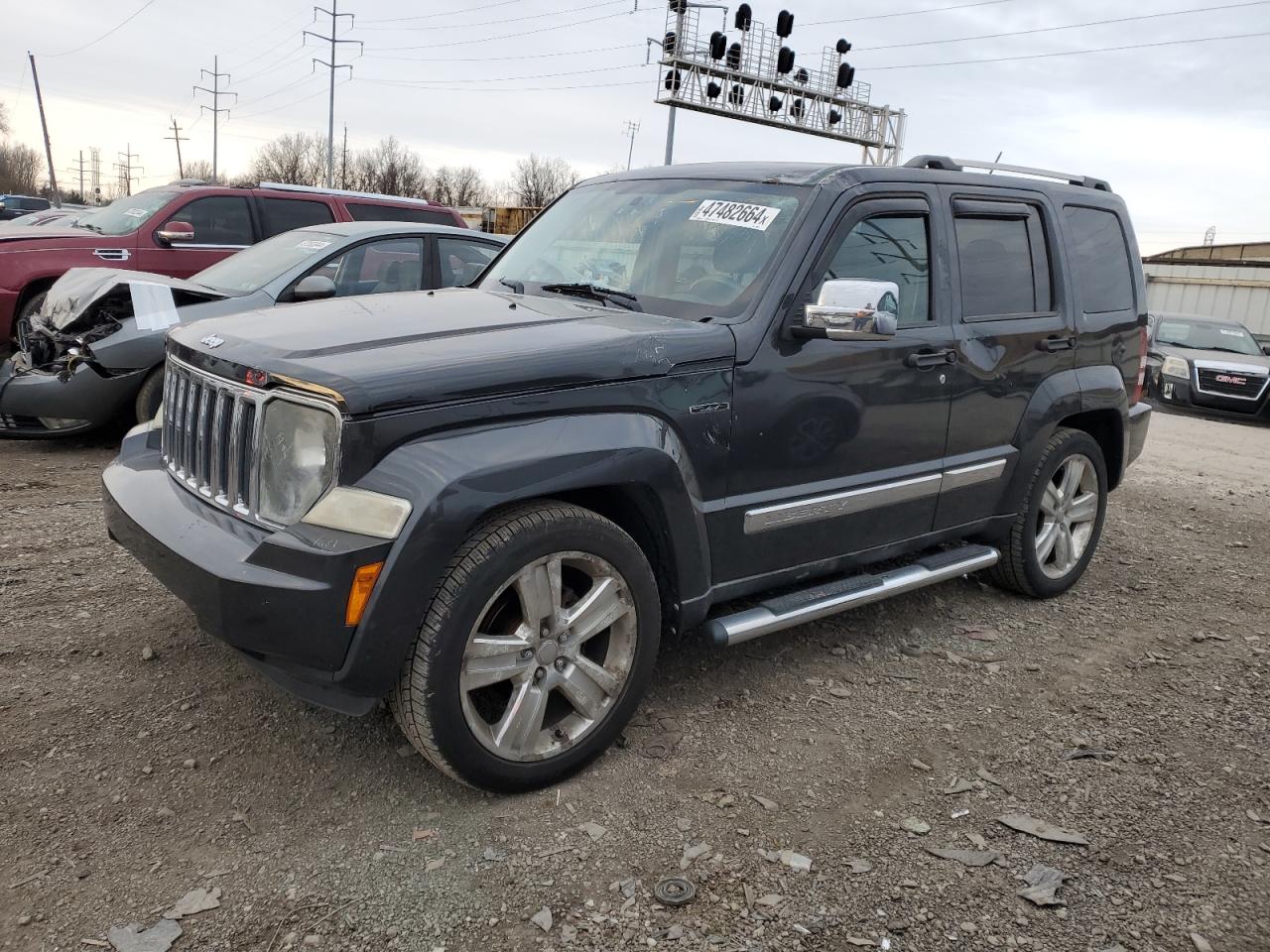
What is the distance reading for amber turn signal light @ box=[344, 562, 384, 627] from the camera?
248 cm

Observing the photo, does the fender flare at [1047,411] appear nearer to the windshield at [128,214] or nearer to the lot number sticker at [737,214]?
the lot number sticker at [737,214]

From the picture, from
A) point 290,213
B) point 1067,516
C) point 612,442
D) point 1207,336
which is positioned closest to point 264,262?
point 290,213

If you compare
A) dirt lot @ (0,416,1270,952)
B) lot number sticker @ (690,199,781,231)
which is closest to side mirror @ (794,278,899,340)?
lot number sticker @ (690,199,781,231)

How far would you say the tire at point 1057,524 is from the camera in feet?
15.3

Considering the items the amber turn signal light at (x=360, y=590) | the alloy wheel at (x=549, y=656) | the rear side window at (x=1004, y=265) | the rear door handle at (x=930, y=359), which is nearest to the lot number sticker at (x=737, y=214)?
the rear door handle at (x=930, y=359)

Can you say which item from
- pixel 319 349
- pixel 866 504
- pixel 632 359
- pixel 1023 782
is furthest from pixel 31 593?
pixel 1023 782

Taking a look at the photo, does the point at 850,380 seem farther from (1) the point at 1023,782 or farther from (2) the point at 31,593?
(2) the point at 31,593

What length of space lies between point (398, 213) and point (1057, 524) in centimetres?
695

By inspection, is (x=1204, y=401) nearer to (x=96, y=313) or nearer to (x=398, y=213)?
(x=398, y=213)

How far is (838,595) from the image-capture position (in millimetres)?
3684

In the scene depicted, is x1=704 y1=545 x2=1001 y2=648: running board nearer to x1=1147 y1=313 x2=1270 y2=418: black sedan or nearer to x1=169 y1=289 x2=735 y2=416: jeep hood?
x1=169 y1=289 x2=735 y2=416: jeep hood

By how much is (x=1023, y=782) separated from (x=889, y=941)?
1.03 m

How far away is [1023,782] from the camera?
127 inches

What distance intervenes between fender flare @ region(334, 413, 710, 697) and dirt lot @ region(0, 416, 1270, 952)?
1.89 feet
